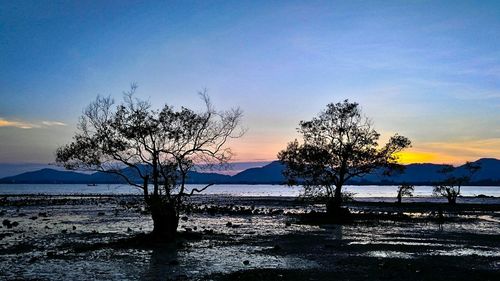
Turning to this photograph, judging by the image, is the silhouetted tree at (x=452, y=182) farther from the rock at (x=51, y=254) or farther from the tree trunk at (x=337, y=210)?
the rock at (x=51, y=254)

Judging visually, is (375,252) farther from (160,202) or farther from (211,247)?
(160,202)

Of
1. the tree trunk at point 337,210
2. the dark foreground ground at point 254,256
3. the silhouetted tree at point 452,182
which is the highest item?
the silhouetted tree at point 452,182

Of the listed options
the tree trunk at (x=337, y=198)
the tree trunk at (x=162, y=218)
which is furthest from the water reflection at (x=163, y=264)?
the tree trunk at (x=337, y=198)

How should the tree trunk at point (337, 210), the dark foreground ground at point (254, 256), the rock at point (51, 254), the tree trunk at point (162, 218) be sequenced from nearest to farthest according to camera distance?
the dark foreground ground at point (254, 256) < the rock at point (51, 254) < the tree trunk at point (162, 218) < the tree trunk at point (337, 210)

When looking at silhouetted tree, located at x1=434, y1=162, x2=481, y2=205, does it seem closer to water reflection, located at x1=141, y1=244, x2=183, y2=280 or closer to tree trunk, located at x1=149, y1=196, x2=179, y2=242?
tree trunk, located at x1=149, y1=196, x2=179, y2=242

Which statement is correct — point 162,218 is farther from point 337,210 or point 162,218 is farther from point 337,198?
point 337,198

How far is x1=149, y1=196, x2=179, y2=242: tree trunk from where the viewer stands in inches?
1289

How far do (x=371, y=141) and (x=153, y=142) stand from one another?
31122 millimetres

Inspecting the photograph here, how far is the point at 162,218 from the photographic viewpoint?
33.4 m

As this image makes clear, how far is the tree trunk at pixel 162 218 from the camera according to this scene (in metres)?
32.8

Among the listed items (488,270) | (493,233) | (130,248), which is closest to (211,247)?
(130,248)

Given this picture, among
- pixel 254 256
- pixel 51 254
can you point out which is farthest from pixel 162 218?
pixel 254 256

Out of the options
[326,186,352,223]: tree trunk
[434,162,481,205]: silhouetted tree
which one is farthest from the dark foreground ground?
[434,162,481,205]: silhouetted tree

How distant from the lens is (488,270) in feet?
70.0
